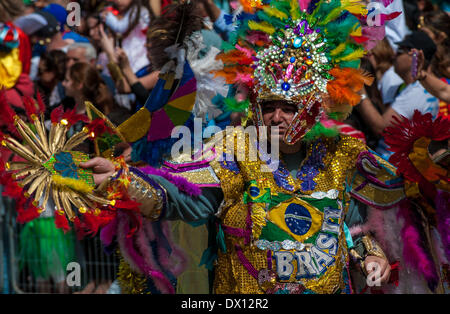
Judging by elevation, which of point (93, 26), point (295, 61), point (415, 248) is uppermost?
point (295, 61)

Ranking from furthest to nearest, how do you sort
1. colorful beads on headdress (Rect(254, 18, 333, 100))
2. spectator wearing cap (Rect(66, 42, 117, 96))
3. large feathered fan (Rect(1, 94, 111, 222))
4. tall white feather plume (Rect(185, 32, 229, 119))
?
spectator wearing cap (Rect(66, 42, 117, 96)), tall white feather plume (Rect(185, 32, 229, 119)), colorful beads on headdress (Rect(254, 18, 333, 100)), large feathered fan (Rect(1, 94, 111, 222))

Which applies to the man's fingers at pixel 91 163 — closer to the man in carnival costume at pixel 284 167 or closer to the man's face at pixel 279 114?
the man in carnival costume at pixel 284 167

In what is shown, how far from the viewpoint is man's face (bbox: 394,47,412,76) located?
4336 millimetres

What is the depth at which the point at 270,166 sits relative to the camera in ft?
10.2

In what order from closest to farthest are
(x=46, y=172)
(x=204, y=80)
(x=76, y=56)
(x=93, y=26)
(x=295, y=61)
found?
(x=46, y=172) < (x=295, y=61) < (x=204, y=80) < (x=76, y=56) < (x=93, y=26)

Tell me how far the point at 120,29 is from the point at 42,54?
0.73 metres

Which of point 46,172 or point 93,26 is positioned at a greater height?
point 46,172

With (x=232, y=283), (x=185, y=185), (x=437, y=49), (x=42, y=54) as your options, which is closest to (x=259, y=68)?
(x=185, y=185)

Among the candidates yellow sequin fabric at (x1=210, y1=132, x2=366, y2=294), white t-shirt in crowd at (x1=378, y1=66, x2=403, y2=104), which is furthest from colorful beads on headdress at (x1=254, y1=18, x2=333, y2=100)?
white t-shirt in crowd at (x1=378, y1=66, x2=403, y2=104)

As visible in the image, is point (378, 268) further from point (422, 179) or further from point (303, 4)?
point (303, 4)

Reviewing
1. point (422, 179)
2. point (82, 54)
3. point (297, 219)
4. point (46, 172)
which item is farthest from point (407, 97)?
point (46, 172)

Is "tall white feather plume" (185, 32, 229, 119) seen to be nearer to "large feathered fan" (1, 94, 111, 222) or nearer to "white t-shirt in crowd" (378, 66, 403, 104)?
"large feathered fan" (1, 94, 111, 222)

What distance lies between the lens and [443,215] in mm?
3150

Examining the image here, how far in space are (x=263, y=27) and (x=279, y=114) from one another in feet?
1.34
